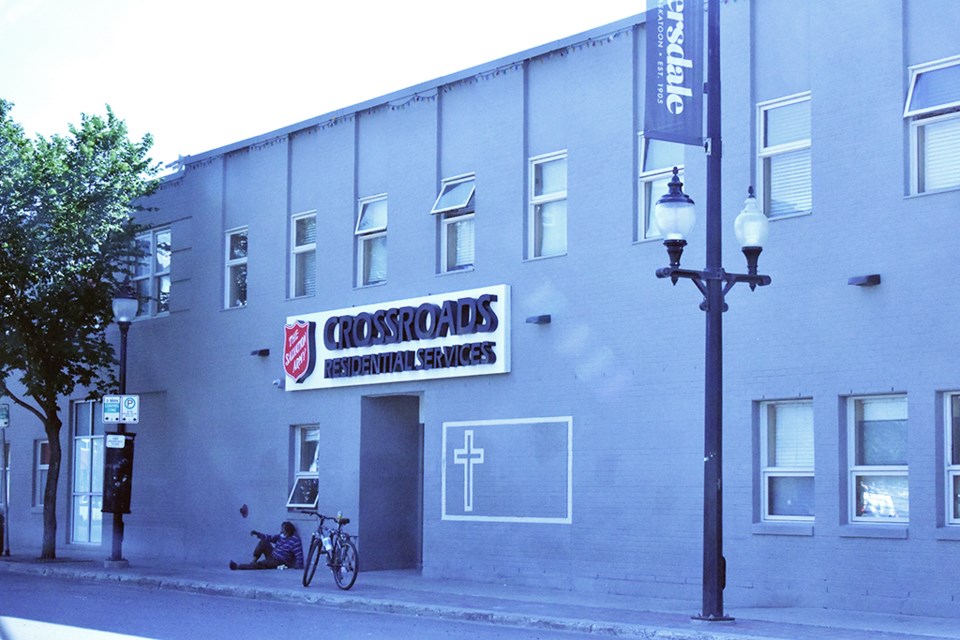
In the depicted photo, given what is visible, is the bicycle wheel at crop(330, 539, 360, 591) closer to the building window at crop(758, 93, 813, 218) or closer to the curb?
the curb

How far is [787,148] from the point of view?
17.1 m

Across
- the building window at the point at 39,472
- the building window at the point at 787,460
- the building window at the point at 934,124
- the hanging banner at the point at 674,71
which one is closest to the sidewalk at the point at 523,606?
the building window at the point at 787,460

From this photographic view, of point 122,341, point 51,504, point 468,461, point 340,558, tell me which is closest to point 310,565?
point 340,558

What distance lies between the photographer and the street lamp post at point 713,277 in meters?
14.5

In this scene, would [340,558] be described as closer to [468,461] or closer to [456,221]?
[468,461]

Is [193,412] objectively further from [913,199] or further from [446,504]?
[913,199]

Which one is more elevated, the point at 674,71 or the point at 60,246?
the point at 674,71

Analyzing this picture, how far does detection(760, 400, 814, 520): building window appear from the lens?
16734 mm

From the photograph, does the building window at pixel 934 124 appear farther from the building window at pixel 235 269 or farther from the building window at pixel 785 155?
the building window at pixel 235 269

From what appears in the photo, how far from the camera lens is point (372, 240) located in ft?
77.3

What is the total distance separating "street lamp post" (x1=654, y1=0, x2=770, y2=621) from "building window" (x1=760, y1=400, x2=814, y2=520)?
2368 millimetres

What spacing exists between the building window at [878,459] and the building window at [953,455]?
17.8 inches

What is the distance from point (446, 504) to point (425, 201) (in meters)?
4.52

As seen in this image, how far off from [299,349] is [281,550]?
128 inches
